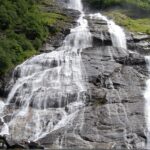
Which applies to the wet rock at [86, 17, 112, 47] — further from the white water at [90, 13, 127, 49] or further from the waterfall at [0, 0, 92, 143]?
the waterfall at [0, 0, 92, 143]

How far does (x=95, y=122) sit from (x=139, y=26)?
71.5 ft

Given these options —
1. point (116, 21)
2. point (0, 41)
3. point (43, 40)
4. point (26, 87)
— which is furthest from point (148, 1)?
point (26, 87)

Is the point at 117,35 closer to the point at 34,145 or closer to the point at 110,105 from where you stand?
the point at 110,105

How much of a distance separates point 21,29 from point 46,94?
13638 mm

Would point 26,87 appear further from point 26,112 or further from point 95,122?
point 95,122

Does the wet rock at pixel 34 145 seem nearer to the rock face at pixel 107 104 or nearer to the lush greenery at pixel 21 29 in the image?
the rock face at pixel 107 104

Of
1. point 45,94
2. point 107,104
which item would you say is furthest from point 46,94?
point 107,104

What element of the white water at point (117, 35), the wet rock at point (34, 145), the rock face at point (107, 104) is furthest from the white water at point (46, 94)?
the wet rock at point (34, 145)

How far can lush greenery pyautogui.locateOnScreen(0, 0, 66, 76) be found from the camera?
4325cm

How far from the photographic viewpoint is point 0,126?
112 feet

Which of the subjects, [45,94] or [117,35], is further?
[117,35]

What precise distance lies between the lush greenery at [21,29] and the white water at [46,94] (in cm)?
168

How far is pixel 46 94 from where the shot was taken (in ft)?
120

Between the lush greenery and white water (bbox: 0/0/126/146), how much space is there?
5.52 ft
